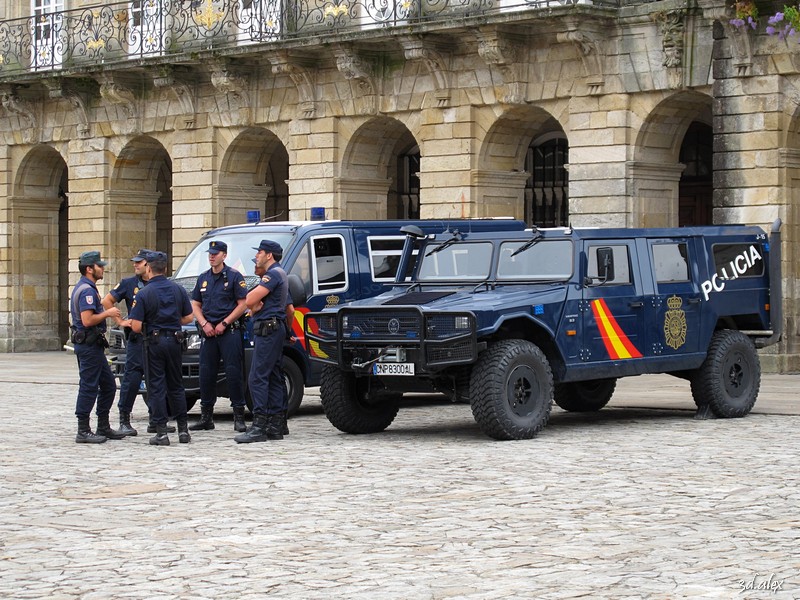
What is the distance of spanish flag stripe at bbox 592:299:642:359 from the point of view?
14.9 meters

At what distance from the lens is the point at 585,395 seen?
55.8ft

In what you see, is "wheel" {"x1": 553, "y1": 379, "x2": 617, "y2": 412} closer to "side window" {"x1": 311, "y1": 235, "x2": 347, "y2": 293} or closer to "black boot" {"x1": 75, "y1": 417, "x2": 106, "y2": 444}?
"side window" {"x1": 311, "y1": 235, "x2": 347, "y2": 293}

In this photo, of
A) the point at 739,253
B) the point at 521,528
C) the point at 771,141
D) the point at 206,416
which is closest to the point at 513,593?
the point at 521,528

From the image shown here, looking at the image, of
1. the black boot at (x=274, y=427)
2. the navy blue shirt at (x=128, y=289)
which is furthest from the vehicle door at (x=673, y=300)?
the navy blue shirt at (x=128, y=289)

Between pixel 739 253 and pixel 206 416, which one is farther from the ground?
pixel 739 253

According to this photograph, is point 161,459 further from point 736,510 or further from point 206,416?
point 736,510

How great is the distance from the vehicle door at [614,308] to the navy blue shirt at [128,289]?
13.6 ft

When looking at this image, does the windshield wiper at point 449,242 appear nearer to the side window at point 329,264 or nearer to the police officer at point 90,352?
the side window at point 329,264

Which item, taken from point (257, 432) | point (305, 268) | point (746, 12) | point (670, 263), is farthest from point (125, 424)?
point (746, 12)

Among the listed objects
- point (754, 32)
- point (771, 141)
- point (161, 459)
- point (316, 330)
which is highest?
point (754, 32)

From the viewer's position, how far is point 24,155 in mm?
34000

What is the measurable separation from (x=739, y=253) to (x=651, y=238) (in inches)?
51.9

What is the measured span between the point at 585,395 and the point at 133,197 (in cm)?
1733

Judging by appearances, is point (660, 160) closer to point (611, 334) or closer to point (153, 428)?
point (611, 334)
